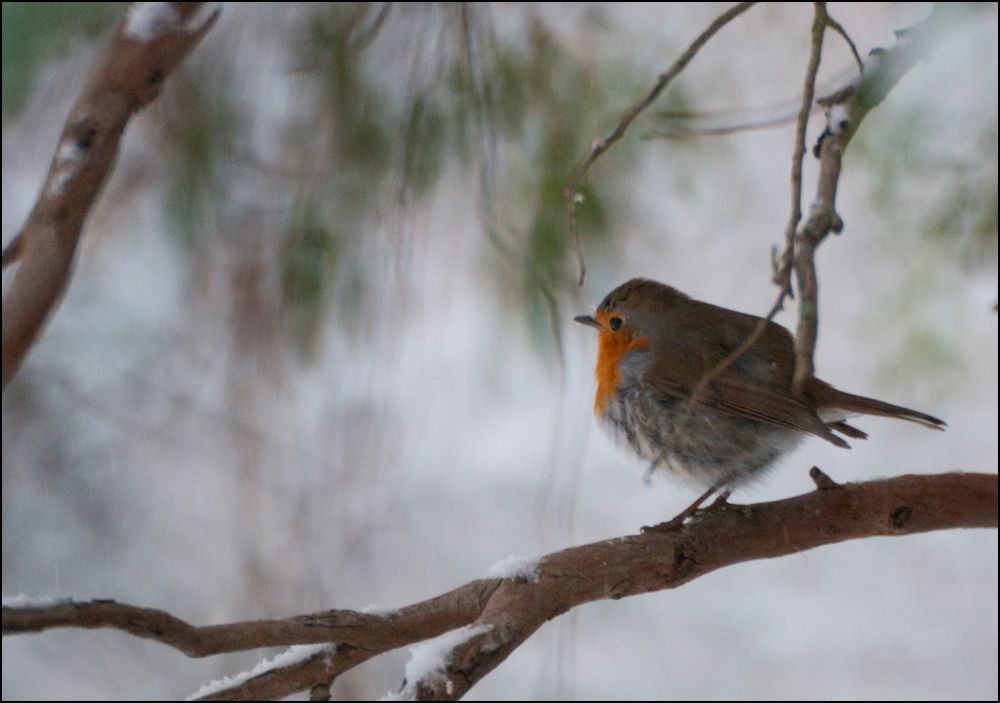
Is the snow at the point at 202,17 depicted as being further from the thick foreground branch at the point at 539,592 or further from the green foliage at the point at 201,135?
the thick foreground branch at the point at 539,592

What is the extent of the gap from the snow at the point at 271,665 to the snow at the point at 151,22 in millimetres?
1070

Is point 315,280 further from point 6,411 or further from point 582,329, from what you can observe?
point 6,411

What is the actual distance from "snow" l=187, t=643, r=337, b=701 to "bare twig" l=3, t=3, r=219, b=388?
58cm

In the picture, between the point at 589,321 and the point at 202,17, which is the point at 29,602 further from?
the point at 589,321

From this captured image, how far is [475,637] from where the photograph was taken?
132 cm

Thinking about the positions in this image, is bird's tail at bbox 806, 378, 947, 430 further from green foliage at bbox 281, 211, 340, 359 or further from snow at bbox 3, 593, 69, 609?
snow at bbox 3, 593, 69, 609

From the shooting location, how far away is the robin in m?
2.04

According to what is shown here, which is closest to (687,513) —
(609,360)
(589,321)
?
(609,360)

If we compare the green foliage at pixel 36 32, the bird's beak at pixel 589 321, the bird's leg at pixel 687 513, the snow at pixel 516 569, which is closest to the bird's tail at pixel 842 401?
the bird's leg at pixel 687 513

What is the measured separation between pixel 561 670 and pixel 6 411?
1716 millimetres

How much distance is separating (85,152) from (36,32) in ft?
2.48

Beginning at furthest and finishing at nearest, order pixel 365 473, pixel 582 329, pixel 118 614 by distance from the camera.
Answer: pixel 582 329, pixel 365 473, pixel 118 614

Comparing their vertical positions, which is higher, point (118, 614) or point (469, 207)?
point (469, 207)

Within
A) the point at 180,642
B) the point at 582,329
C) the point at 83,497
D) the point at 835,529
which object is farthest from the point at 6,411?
the point at 835,529
